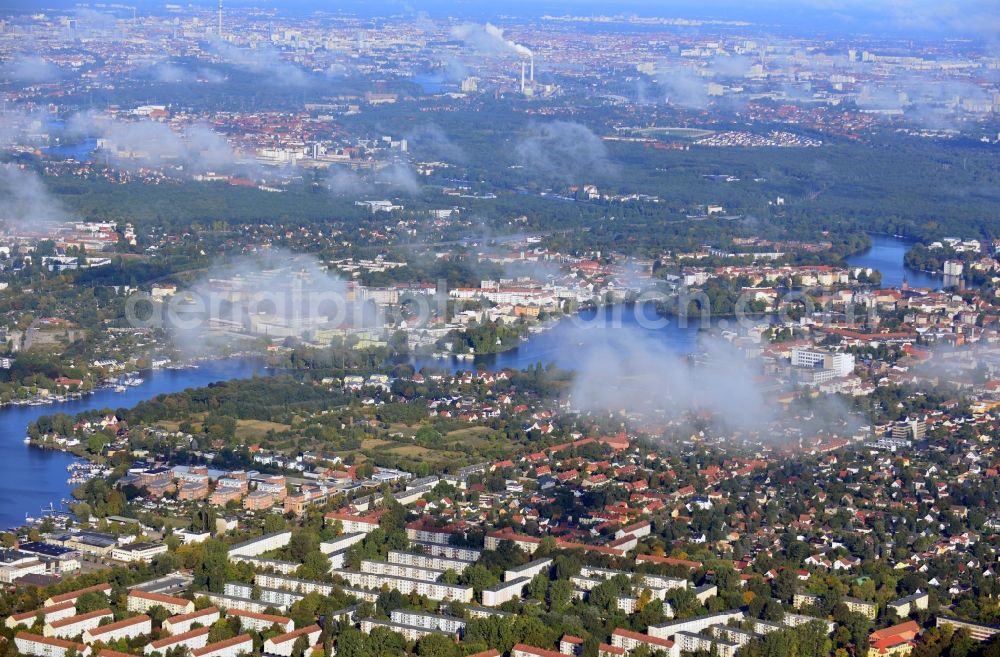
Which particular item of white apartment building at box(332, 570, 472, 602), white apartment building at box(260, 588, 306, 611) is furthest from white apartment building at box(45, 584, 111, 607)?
white apartment building at box(332, 570, 472, 602)

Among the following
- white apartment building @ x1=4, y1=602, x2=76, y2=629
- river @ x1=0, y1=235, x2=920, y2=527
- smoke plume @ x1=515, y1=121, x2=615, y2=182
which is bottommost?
smoke plume @ x1=515, y1=121, x2=615, y2=182

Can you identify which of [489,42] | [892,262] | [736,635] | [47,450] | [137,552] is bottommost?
[489,42]

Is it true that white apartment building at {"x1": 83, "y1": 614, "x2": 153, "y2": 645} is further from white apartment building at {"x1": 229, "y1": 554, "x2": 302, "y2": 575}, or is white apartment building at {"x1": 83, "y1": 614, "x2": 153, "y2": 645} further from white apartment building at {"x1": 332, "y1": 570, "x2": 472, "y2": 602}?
white apartment building at {"x1": 332, "y1": 570, "x2": 472, "y2": 602}

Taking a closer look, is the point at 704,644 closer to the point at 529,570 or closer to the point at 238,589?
the point at 529,570

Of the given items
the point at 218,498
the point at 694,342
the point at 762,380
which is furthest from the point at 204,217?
the point at 218,498

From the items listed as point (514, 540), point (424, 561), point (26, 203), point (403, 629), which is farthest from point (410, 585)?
point (26, 203)

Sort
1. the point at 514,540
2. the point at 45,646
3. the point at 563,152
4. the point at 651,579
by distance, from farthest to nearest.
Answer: the point at 563,152
the point at 514,540
the point at 651,579
the point at 45,646

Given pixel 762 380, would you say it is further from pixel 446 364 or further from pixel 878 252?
pixel 878 252
